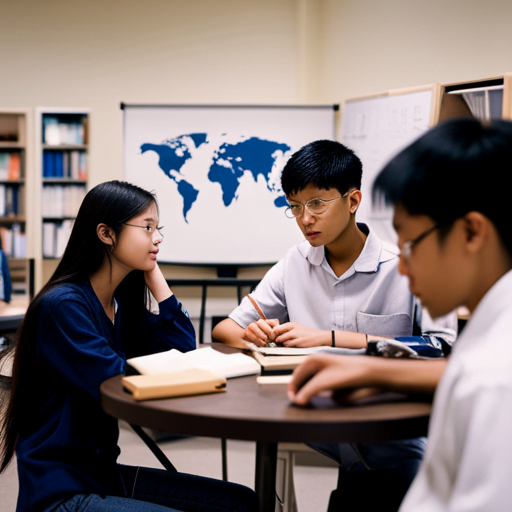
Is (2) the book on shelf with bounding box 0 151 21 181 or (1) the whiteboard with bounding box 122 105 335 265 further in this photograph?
(2) the book on shelf with bounding box 0 151 21 181

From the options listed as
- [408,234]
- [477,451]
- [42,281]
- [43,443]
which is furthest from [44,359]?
[42,281]

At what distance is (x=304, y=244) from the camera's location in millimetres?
1980

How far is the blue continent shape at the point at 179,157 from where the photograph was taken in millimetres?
4309

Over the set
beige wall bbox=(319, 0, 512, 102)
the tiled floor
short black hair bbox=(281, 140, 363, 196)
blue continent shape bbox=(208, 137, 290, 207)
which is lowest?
the tiled floor

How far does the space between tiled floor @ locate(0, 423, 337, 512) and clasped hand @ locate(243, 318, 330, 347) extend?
4.29ft

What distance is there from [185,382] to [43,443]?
0.37 metres

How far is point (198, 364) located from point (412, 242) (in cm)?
67

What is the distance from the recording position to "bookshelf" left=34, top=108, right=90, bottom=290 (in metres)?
4.84

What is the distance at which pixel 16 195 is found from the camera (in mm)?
5012

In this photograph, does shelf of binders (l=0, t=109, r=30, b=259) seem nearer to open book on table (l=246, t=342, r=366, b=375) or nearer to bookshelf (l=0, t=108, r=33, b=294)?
bookshelf (l=0, t=108, r=33, b=294)

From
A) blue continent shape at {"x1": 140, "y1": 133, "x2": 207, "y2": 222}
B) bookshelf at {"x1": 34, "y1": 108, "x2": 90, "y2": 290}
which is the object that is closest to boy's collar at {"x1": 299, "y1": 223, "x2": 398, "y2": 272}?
blue continent shape at {"x1": 140, "y1": 133, "x2": 207, "y2": 222}

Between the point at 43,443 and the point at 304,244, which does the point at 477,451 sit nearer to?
the point at 43,443

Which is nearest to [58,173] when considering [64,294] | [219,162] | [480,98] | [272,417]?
[219,162]

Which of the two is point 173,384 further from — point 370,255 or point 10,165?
point 10,165
